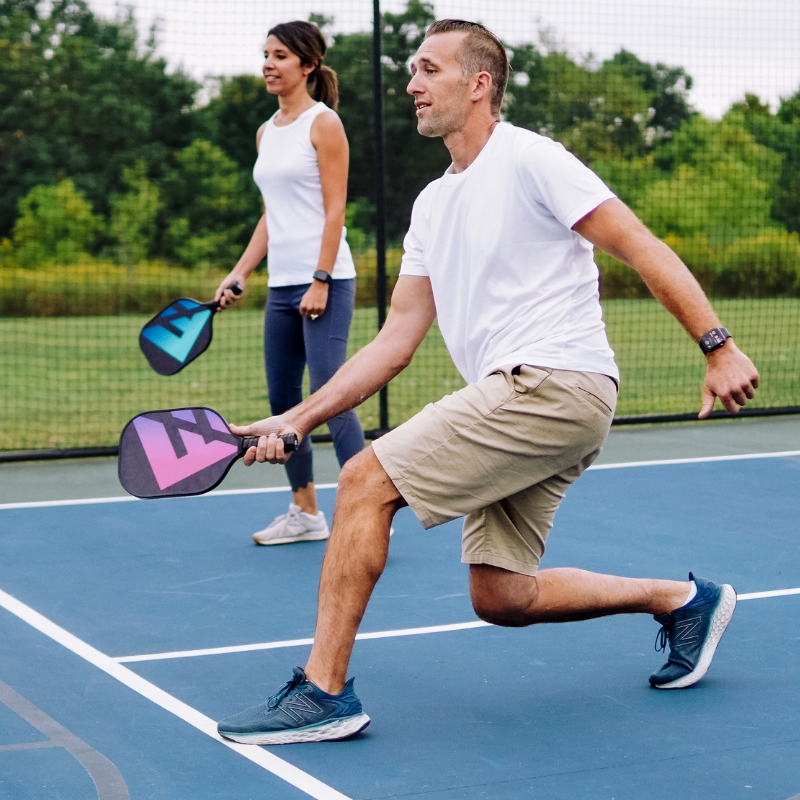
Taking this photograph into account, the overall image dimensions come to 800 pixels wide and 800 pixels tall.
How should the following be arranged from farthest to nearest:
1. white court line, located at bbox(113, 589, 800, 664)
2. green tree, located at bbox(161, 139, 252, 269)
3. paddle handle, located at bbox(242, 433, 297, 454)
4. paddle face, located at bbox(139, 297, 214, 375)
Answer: green tree, located at bbox(161, 139, 252, 269) → paddle face, located at bbox(139, 297, 214, 375) → white court line, located at bbox(113, 589, 800, 664) → paddle handle, located at bbox(242, 433, 297, 454)

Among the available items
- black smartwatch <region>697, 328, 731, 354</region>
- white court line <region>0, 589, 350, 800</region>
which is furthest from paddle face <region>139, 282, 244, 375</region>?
black smartwatch <region>697, 328, 731, 354</region>

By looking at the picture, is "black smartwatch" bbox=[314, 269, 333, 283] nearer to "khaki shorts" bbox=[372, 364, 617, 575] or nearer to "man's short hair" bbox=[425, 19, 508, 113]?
"man's short hair" bbox=[425, 19, 508, 113]

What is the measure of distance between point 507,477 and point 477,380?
0.33 m

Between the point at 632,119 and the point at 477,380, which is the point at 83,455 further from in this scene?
the point at 632,119

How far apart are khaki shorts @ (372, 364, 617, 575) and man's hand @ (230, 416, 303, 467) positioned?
24 cm

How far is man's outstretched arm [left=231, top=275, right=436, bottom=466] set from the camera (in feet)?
11.0

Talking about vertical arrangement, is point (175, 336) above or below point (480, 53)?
below

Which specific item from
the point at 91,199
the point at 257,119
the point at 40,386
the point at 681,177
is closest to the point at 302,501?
the point at 40,386

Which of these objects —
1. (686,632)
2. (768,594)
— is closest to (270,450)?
(686,632)

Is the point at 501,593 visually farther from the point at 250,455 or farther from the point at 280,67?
the point at 280,67

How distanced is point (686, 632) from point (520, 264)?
→ 1270 millimetres

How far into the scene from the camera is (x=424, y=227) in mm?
3650

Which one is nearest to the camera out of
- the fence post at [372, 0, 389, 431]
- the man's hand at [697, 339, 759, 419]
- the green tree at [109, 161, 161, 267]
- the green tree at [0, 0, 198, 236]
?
the man's hand at [697, 339, 759, 419]

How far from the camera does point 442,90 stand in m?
3.51
